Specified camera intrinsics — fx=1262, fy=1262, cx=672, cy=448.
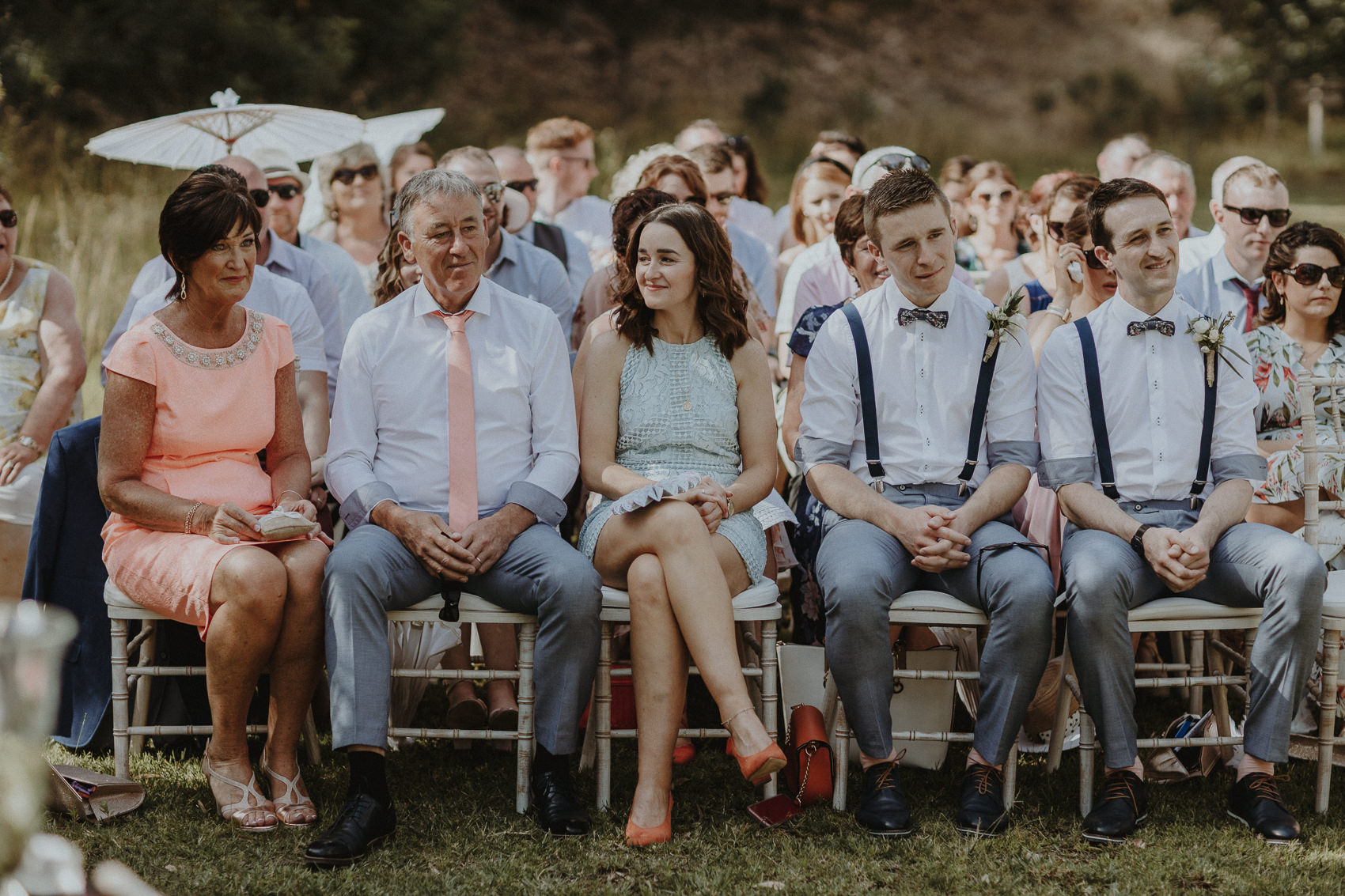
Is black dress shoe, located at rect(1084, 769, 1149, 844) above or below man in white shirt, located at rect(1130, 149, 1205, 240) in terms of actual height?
below

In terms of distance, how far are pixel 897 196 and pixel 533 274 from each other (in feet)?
5.74

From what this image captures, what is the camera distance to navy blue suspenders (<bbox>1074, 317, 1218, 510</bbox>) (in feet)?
12.1

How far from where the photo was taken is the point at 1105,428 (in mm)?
3680

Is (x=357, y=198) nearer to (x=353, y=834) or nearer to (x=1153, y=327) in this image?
(x=353, y=834)

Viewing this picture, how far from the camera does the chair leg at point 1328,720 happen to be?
3512 mm

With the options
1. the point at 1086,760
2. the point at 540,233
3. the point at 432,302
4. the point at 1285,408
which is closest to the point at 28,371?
the point at 432,302

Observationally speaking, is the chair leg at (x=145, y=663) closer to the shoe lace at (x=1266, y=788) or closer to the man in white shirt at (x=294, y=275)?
the man in white shirt at (x=294, y=275)

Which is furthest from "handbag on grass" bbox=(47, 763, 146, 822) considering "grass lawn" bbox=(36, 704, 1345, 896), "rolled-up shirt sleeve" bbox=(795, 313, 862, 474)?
"rolled-up shirt sleeve" bbox=(795, 313, 862, 474)

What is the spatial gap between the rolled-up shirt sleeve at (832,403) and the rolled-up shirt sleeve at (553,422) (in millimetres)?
712

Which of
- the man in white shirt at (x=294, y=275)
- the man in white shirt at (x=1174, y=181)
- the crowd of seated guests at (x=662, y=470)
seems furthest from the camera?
the man in white shirt at (x=1174, y=181)

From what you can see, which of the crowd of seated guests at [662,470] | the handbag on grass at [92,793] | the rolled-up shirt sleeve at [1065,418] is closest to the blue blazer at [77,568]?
the crowd of seated guests at [662,470]

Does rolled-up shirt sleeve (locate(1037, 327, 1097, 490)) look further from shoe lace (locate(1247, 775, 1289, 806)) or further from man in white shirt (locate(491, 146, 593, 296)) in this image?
man in white shirt (locate(491, 146, 593, 296))

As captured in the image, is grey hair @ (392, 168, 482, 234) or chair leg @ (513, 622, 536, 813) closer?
chair leg @ (513, 622, 536, 813)

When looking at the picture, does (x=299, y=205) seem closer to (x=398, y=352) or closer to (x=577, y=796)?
(x=398, y=352)
